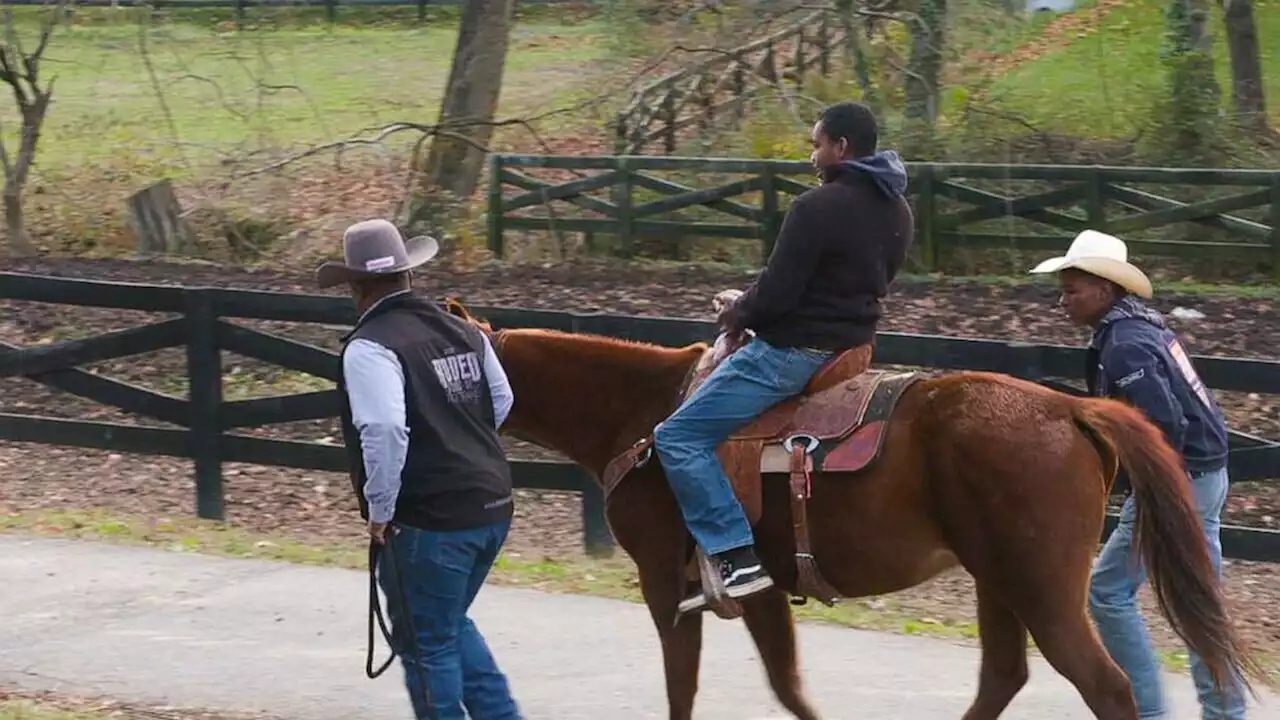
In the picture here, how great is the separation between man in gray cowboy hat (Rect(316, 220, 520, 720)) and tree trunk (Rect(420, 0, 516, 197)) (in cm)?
1200

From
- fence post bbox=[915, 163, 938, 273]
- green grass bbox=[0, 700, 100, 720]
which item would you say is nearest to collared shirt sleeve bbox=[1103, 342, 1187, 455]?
green grass bbox=[0, 700, 100, 720]

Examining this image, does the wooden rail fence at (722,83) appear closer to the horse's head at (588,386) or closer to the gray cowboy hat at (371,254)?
the horse's head at (588,386)

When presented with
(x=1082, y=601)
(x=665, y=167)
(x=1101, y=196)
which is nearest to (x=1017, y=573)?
(x=1082, y=601)

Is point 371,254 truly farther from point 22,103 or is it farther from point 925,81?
point 22,103

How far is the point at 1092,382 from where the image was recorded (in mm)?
5461

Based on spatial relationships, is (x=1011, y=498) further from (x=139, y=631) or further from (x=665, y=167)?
(x=665, y=167)

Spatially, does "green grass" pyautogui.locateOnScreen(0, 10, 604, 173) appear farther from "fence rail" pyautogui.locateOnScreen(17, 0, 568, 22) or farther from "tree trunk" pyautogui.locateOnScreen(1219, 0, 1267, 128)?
"tree trunk" pyautogui.locateOnScreen(1219, 0, 1267, 128)

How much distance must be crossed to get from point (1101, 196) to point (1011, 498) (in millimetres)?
10631

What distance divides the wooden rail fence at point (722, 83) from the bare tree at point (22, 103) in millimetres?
6078

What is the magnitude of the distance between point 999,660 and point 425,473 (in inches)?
82.4

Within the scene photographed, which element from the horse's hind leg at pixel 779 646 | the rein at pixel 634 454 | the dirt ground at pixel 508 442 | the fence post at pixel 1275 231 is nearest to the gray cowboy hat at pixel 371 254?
the rein at pixel 634 454

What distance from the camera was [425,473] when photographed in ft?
16.9

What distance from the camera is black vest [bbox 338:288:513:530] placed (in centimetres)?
508

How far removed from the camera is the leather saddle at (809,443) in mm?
5488
